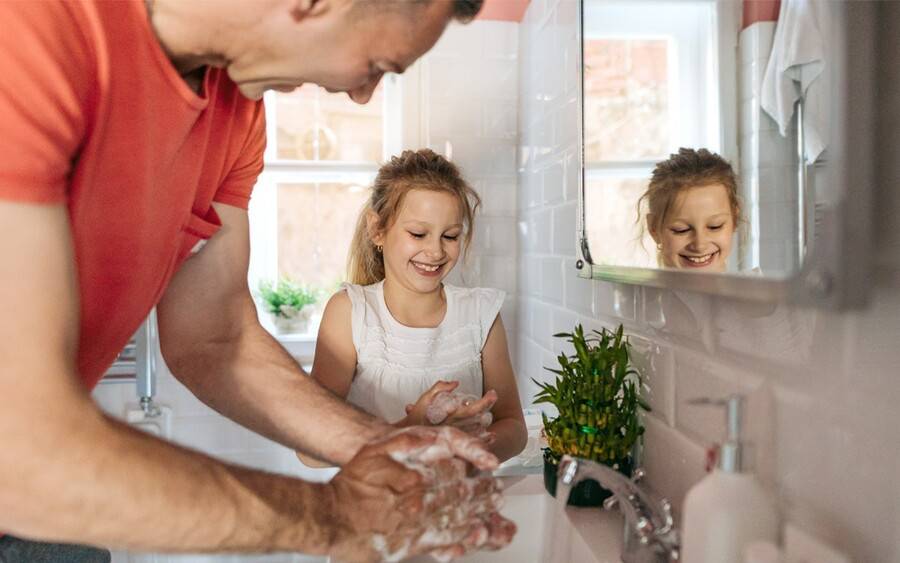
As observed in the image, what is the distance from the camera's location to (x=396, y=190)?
154cm

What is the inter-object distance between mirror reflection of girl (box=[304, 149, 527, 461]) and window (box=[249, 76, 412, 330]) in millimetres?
542

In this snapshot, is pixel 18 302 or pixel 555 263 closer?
pixel 18 302

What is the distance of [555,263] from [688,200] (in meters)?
0.81

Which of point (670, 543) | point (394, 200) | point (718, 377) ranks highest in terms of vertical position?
point (394, 200)

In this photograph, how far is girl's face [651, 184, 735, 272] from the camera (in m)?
0.70

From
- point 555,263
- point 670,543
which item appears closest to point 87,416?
point 670,543

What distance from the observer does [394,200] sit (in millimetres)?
1536

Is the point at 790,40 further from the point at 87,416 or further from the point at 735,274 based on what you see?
the point at 87,416

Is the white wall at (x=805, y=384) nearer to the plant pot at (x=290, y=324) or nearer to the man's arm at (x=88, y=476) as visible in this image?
the man's arm at (x=88, y=476)

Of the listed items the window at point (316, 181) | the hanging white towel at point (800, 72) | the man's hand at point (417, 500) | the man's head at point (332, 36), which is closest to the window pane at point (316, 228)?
the window at point (316, 181)

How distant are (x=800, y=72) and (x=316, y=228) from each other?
1666 mm

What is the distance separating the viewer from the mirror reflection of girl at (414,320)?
4.79 ft

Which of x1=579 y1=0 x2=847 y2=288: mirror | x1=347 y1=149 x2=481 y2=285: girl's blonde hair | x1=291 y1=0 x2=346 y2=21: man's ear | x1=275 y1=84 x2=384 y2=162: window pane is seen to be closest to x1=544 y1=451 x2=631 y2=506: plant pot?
x1=579 y1=0 x2=847 y2=288: mirror

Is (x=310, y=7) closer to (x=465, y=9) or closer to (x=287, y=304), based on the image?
(x=465, y=9)
